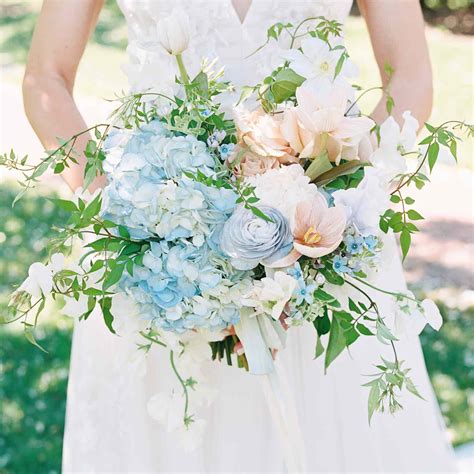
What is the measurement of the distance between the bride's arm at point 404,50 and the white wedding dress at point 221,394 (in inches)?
4.5

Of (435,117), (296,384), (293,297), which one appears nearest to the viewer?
(293,297)

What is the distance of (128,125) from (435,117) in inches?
276

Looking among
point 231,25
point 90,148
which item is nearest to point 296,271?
point 90,148

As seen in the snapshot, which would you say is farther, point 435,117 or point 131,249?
point 435,117

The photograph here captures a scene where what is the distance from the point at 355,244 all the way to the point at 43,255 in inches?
172

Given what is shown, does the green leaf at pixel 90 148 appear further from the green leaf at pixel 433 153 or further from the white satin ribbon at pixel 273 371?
the green leaf at pixel 433 153

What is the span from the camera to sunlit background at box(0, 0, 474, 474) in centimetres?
427

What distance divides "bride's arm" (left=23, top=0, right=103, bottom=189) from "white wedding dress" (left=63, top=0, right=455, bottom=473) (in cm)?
14

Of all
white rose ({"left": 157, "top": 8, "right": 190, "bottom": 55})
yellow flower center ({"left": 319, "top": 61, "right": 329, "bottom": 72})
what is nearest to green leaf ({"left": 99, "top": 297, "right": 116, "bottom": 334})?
white rose ({"left": 157, "top": 8, "right": 190, "bottom": 55})

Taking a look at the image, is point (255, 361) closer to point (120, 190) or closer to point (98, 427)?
point (120, 190)

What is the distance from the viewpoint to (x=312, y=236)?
174cm

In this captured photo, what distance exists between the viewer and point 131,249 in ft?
5.91

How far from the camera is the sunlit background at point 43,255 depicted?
4.27 meters

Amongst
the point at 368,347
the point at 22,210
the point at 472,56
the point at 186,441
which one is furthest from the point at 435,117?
the point at 186,441
